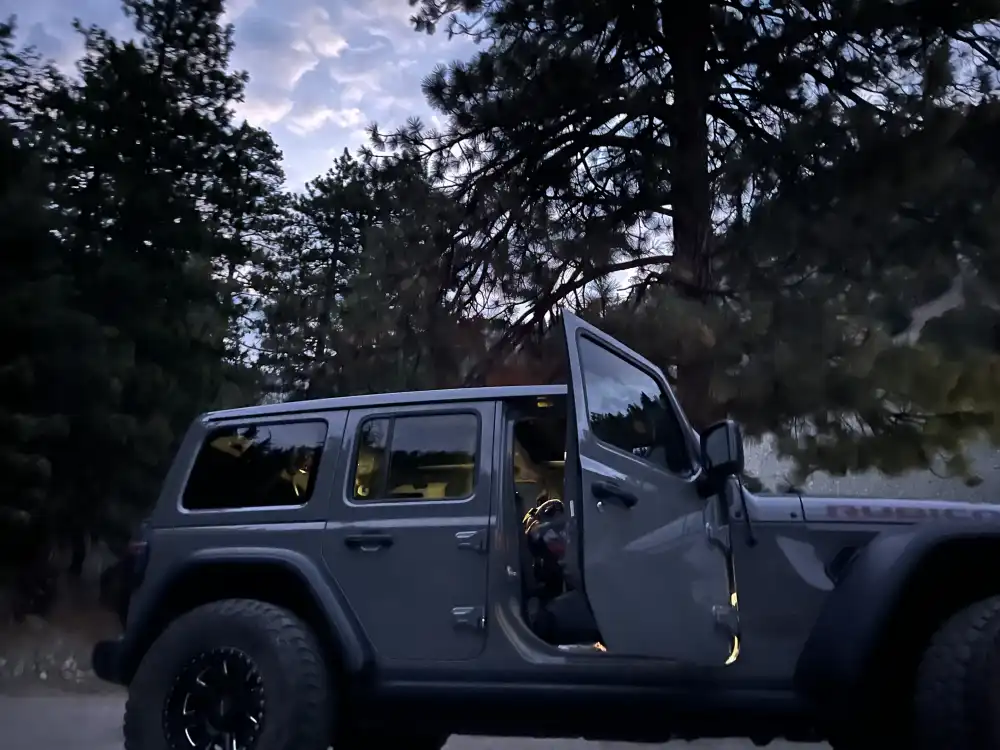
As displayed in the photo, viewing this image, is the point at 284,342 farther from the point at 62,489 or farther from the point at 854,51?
the point at 854,51

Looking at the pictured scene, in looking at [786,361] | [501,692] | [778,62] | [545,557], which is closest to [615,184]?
[778,62]

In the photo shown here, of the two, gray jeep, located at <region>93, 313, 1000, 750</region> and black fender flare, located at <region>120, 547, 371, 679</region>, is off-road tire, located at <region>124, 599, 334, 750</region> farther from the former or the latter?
black fender flare, located at <region>120, 547, 371, 679</region>

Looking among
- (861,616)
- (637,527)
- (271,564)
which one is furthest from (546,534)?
(861,616)

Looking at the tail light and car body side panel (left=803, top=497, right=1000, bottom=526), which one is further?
the tail light

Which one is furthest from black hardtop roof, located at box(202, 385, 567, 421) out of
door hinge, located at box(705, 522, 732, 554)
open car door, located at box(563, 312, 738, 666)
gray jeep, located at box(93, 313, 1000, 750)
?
door hinge, located at box(705, 522, 732, 554)

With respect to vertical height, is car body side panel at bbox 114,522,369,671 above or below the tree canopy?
below

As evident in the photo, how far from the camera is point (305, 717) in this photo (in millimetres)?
4652

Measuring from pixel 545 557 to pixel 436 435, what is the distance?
0.76 meters

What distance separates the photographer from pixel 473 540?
4770 mm

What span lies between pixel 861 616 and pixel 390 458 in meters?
2.11

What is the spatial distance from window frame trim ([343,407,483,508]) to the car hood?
140 centimetres

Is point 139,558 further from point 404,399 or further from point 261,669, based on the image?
point 404,399

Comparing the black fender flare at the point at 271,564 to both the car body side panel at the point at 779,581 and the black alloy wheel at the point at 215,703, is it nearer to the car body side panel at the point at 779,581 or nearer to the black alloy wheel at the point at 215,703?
the black alloy wheel at the point at 215,703

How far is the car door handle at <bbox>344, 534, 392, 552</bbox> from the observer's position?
4.88 m
